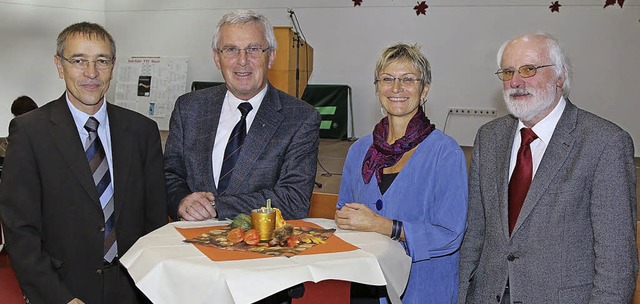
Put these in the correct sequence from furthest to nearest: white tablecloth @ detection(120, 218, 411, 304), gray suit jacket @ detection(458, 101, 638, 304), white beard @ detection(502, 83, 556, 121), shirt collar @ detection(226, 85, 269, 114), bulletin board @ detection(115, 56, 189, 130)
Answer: bulletin board @ detection(115, 56, 189, 130) → shirt collar @ detection(226, 85, 269, 114) → white beard @ detection(502, 83, 556, 121) → gray suit jacket @ detection(458, 101, 638, 304) → white tablecloth @ detection(120, 218, 411, 304)

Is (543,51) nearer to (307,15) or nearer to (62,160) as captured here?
(62,160)

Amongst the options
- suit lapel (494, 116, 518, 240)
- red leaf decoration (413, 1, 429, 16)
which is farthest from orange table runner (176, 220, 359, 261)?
red leaf decoration (413, 1, 429, 16)

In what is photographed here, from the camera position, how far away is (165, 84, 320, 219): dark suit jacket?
7.68 feet

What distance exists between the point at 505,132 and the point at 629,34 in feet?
28.2

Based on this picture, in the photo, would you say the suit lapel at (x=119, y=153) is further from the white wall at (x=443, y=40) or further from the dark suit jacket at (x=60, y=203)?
the white wall at (x=443, y=40)

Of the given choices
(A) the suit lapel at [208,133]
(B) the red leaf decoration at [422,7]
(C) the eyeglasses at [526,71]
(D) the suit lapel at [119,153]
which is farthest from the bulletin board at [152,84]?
(C) the eyeglasses at [526,71]

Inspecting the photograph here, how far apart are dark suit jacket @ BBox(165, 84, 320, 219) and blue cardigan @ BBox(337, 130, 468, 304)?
0.94 ft

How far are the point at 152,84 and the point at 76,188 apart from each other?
989cm

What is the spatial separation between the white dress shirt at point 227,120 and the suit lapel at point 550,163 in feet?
3.53

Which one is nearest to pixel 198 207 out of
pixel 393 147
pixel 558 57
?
pixel 393 147

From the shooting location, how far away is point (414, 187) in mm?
2256

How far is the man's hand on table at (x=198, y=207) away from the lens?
226 cm

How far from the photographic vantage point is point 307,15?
11.0m

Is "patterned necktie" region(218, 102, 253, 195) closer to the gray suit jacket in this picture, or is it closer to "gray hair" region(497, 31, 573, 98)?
the gray suit jacket
